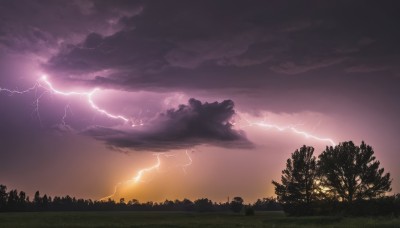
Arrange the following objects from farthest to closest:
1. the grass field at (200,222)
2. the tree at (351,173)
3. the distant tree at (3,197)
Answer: the distant tree at (3,197), the tree at (351,173), the grass field at (200,222)

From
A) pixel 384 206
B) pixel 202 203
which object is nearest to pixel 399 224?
pixel 384 206

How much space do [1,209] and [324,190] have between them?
329ft

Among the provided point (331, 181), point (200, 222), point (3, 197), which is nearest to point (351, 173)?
point (331, 181)

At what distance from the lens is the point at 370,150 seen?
6612cm

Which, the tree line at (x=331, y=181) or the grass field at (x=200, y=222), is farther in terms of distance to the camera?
the tree line at (x=331, y=181)

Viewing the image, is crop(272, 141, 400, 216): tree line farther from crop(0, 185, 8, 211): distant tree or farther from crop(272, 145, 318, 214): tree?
crop(0, 185, 8, 211): distant tree

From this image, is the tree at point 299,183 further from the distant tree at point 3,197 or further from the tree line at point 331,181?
the distant tree at point 3,197

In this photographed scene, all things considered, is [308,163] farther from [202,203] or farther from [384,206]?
[202,203]

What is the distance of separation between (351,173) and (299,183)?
8.70m

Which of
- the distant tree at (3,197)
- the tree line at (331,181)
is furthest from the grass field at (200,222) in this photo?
the distant tree at (3,197)

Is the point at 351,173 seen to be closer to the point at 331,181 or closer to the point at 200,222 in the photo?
the point at 331,181

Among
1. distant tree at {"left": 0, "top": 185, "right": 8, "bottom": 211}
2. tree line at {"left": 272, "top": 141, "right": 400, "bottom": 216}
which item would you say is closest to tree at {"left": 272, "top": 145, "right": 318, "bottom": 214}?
tree line at {"left": 272, "top": 141, "right": 400, "bottom": 216}

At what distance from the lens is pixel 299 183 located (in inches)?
2798

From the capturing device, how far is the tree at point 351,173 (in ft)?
213
